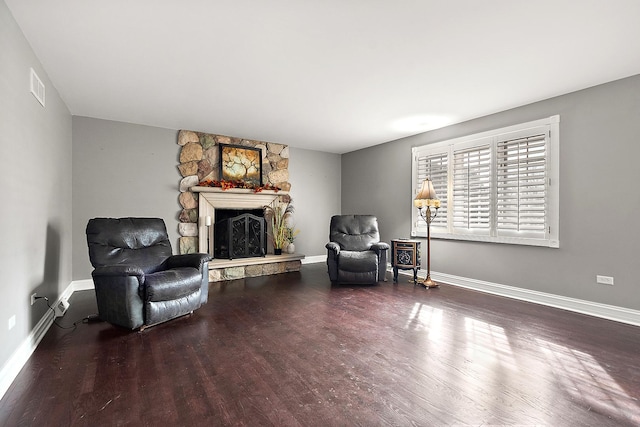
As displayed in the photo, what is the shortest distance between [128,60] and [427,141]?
14.5ft

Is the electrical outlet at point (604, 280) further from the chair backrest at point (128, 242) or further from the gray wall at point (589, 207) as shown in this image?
the chair backrest at point (128, 242)

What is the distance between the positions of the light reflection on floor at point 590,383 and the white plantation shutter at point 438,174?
9.23 feet

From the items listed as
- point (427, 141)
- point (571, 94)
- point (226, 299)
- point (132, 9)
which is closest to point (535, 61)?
point (571, 94)

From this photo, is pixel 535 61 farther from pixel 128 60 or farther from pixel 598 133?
pixel 128 60

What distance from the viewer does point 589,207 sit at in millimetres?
3594

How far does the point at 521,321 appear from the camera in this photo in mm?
3287

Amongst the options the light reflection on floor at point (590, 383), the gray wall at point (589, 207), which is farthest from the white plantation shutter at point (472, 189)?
the light reflection on floor at point (590, 383)

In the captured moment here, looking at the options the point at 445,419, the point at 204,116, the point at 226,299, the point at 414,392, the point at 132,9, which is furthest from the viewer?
the point at 204,116

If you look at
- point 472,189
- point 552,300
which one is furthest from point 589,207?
point 472,189

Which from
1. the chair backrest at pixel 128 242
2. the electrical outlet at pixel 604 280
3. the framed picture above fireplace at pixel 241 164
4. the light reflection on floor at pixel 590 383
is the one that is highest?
the framed picture above fireplace at pixel 241 164

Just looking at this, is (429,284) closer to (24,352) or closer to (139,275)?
(139,275)

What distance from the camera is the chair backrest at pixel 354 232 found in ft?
17.9

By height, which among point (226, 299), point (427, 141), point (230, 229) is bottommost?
point (226, 299)

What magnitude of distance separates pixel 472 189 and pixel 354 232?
1.99 meters
